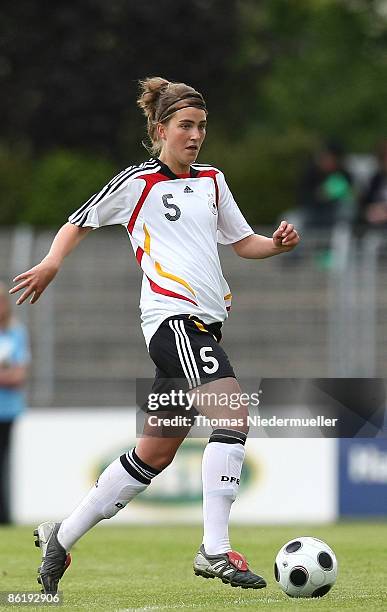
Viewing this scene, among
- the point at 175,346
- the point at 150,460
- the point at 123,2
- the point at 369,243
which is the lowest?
the point at 150,460

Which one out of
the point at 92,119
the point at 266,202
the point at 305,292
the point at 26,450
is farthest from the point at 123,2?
the point at 26,450

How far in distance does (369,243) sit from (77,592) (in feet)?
33.3

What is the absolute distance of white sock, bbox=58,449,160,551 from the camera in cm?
732

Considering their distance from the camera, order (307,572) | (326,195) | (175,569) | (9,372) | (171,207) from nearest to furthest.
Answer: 1. (307,572)
2. (171,207)
3. (175,569)
4. (9,372)
5. (326,195)

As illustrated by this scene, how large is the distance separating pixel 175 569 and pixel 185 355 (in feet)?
7.67

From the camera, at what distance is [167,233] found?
7398mm

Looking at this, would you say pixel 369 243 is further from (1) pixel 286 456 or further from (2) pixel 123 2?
(2) pixel 123 2

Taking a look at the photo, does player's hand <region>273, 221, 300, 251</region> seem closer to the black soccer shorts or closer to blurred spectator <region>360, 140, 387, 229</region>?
the black soccer shorts

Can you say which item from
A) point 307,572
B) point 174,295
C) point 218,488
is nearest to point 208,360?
point 174,295

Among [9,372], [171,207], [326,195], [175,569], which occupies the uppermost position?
[326,195]

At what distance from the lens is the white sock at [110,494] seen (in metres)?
7.32

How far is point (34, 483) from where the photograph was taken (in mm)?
14180

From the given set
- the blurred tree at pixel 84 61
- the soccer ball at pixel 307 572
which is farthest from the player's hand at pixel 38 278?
the blurred tree at pixel 84 61

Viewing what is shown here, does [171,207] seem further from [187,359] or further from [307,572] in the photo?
[307,572]
